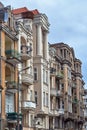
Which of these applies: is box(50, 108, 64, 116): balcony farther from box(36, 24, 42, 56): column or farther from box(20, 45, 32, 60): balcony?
box(20, 45, 32, 60): balcony

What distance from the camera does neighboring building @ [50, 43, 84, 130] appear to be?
72.1m

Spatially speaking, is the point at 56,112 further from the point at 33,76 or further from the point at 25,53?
the point at 25,53

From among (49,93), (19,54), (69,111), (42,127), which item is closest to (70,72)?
(69,111)

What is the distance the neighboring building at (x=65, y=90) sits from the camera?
72062 millimetres

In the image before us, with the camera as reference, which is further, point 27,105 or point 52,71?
point 52,71

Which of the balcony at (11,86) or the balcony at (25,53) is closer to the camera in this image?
the balcony at (11,86)

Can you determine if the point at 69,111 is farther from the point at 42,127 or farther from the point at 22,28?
the point at 22,28

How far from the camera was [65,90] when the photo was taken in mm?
79812

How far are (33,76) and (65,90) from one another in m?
19.3

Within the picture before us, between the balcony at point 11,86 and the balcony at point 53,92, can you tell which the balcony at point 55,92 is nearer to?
the balcony at point 53,92

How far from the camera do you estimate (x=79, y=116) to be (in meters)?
91.8

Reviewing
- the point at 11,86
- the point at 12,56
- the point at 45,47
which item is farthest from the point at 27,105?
the point at 45,47

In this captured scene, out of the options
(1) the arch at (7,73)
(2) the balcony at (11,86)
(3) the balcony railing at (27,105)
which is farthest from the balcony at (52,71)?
(2) the balcony at (11,86)

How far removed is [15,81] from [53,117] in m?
19.6
